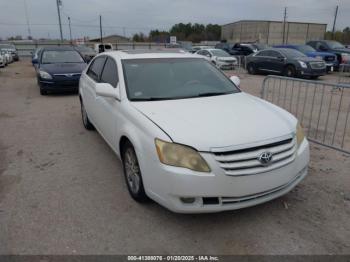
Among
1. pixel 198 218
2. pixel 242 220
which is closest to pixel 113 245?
pixel 198 218

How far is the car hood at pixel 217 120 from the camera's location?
2689 millimetres

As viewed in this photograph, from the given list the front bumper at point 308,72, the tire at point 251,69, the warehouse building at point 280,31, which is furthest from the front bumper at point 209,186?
the warehouse building at point 280,31

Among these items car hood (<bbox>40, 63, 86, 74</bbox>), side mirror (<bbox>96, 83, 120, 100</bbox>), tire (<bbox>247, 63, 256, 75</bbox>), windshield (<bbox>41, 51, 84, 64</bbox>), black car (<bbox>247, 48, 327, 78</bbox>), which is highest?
side mirror (<bbox>96, 83, 120, 100</bbox>)

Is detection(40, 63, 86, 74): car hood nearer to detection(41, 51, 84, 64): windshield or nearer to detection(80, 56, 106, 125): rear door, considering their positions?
detection(41, 51, 84, 64): windshield

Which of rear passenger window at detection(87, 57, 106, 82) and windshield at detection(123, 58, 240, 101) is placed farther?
rear passenger window at detection(87, 57, 106, 82)

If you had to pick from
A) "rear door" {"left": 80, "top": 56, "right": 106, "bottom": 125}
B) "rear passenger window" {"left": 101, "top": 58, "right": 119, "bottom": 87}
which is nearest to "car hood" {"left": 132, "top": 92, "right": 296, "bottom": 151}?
"rear passenger window" {"left": 101, "top": 58, "right": 119, "bottom": 87}

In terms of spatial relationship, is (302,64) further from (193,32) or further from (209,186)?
(193,32)

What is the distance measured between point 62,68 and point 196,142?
28.1 feet

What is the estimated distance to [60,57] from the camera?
10898 millimetres

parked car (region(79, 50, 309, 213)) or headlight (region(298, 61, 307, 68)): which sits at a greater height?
parked car (region(79, 50, 309, 213))

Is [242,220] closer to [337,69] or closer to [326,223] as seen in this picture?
[326,223]

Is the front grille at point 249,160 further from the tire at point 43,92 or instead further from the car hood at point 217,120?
the tire at point 43,92

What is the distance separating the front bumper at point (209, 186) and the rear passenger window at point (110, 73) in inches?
62.1

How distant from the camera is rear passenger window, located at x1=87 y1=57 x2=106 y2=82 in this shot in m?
4.89
